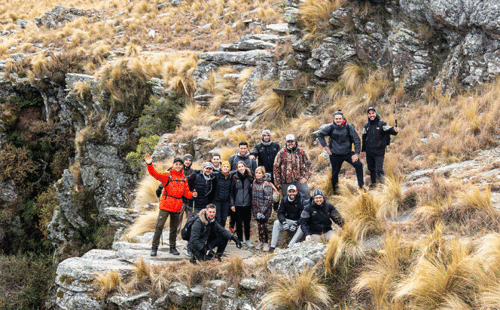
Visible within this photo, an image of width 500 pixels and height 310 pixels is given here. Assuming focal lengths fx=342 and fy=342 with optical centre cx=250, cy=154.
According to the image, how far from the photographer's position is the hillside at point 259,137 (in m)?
4.80

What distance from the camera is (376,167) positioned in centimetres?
690

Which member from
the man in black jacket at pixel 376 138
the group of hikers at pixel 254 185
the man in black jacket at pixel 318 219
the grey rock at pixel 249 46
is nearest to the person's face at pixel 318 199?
the man in black jacket at pixel 318 219

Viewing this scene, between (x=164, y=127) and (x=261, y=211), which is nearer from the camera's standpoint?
(x=261, y=211)

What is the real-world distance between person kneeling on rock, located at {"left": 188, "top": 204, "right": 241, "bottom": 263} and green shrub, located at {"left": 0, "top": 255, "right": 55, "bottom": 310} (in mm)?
12410

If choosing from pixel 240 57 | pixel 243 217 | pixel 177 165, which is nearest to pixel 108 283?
pixel 177 165

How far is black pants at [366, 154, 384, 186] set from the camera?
22.3 feet

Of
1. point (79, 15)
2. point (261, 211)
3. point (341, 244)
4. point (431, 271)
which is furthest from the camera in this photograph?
point (79, 15)

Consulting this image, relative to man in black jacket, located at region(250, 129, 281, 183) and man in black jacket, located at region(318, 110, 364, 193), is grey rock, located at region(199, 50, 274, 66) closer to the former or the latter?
man in black jacket, located at region(250, 129, 281, 183)

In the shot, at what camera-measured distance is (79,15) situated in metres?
28.1

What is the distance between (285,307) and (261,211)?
2155 millimetres

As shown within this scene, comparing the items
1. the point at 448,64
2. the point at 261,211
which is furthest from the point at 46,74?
the point at 448,64

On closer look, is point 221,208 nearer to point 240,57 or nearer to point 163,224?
point 163,224

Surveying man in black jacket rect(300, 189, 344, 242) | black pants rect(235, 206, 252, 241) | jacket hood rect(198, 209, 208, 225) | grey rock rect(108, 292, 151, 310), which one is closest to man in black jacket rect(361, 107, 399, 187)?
man in black jacket rect(300, 189, 344, 242)

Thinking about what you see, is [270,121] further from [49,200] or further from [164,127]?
[49,200]
